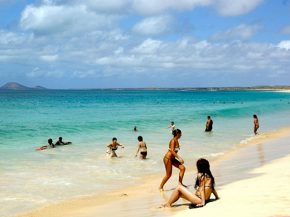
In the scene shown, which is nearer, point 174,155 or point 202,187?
point 202,187

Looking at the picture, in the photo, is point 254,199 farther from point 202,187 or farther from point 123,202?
point 123,202

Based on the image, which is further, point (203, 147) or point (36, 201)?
point (203, 147)

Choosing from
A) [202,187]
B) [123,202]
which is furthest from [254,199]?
[123,202]

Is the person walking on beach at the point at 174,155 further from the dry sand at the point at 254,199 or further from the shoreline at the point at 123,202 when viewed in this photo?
the dry sand at the point at 254,199

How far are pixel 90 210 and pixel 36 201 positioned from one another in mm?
2184

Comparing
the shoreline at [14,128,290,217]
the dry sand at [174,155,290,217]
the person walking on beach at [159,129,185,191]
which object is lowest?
the shoreline at [14,128,290,217]

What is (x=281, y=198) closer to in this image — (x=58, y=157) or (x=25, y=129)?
(x=58, y=157)

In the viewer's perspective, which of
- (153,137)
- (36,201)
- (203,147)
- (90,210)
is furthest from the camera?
(153,137)

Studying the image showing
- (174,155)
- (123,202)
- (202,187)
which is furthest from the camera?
(174,155)

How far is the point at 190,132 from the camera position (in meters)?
32.1

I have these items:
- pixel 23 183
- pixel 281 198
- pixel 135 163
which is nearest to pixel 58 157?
pixel 135 163

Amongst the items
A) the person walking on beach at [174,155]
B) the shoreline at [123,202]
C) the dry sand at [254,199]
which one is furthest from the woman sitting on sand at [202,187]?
the person walking on beach at [174,155]

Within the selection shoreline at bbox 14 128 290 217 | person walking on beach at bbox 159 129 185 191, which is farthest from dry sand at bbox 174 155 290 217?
person walking on beach at bbox 159 129 185 191

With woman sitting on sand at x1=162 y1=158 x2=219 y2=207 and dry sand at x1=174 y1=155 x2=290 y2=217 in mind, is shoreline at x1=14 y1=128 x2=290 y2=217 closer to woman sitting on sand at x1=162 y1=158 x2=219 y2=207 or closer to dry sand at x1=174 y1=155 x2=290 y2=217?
woman sitting on sand at x1=162 y1=158 x2=219 y2=207
